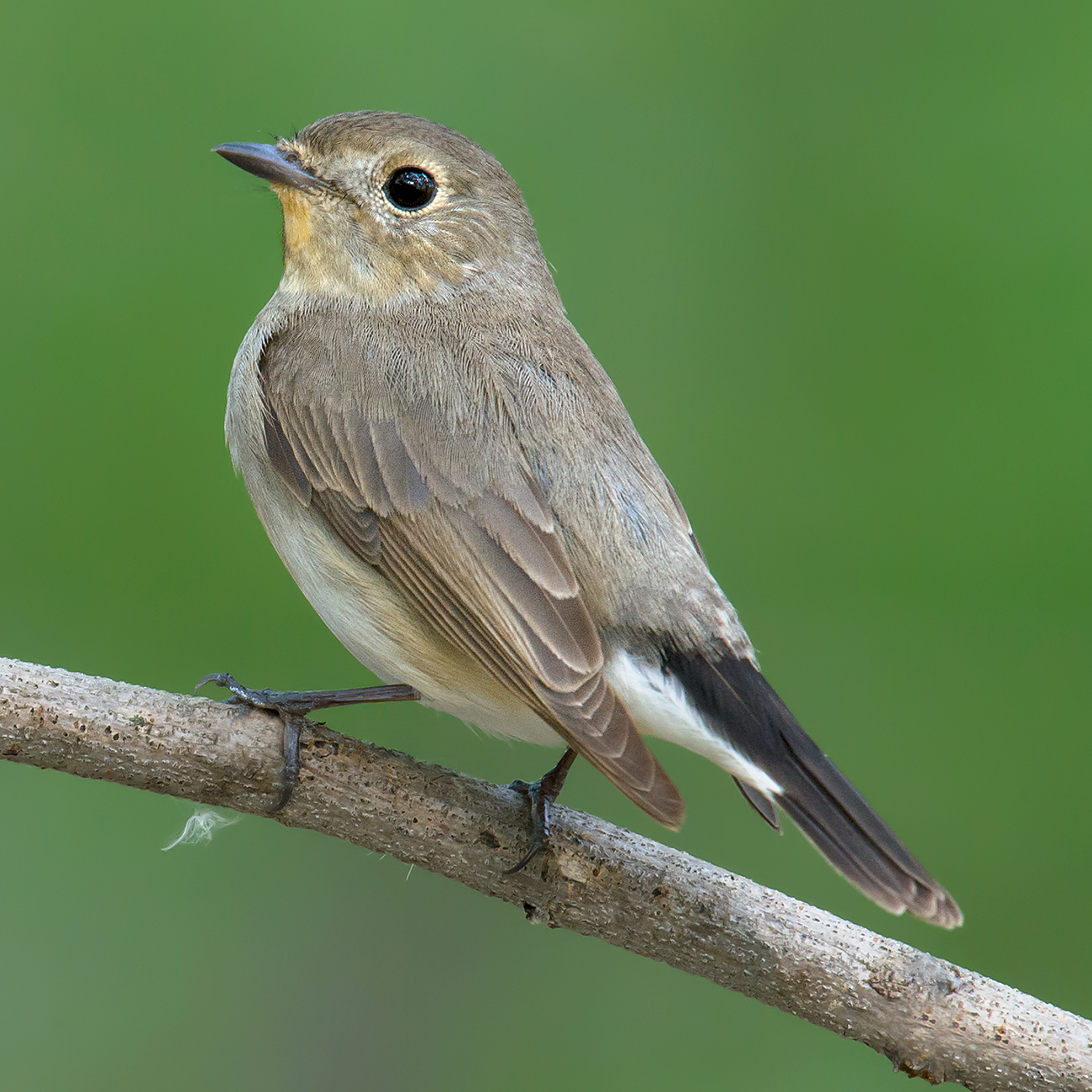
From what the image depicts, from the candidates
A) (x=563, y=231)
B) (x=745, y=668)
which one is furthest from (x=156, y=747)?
(x=563, y=231)

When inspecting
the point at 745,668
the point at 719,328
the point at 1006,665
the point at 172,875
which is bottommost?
the point at 172,875

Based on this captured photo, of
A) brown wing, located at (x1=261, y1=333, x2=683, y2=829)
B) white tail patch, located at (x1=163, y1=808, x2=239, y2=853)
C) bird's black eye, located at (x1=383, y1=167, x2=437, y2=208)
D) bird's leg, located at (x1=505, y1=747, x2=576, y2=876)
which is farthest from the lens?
bird's black eye, located at (x1=383, y1=167, x2=437, y2=208)

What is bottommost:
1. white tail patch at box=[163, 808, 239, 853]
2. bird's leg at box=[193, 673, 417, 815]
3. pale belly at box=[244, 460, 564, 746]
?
white tail patch at box=[163, 808, 239, 853]

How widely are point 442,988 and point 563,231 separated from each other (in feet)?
8.40

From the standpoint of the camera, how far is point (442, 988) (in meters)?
4.48

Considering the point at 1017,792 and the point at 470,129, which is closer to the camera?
the point at 1017,792

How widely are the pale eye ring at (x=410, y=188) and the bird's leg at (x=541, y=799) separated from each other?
1.48 metres

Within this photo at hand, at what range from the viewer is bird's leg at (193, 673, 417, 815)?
305 centimetres

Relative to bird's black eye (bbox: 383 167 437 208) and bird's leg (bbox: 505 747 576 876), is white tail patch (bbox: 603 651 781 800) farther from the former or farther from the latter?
bird's black eye (bbox: 383 167 437 208)

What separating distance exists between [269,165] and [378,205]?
289mm

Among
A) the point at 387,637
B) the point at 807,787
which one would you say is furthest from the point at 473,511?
the point at 807,787

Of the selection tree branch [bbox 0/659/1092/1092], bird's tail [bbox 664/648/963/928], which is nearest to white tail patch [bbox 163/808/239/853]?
tree branch [bbox 0/659/1092/1092]

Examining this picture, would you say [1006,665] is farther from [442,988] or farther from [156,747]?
[156,747]

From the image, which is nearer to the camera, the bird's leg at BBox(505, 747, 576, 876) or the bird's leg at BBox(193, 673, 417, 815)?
the bird's leg at BBox(193, 673, 417, 815)
